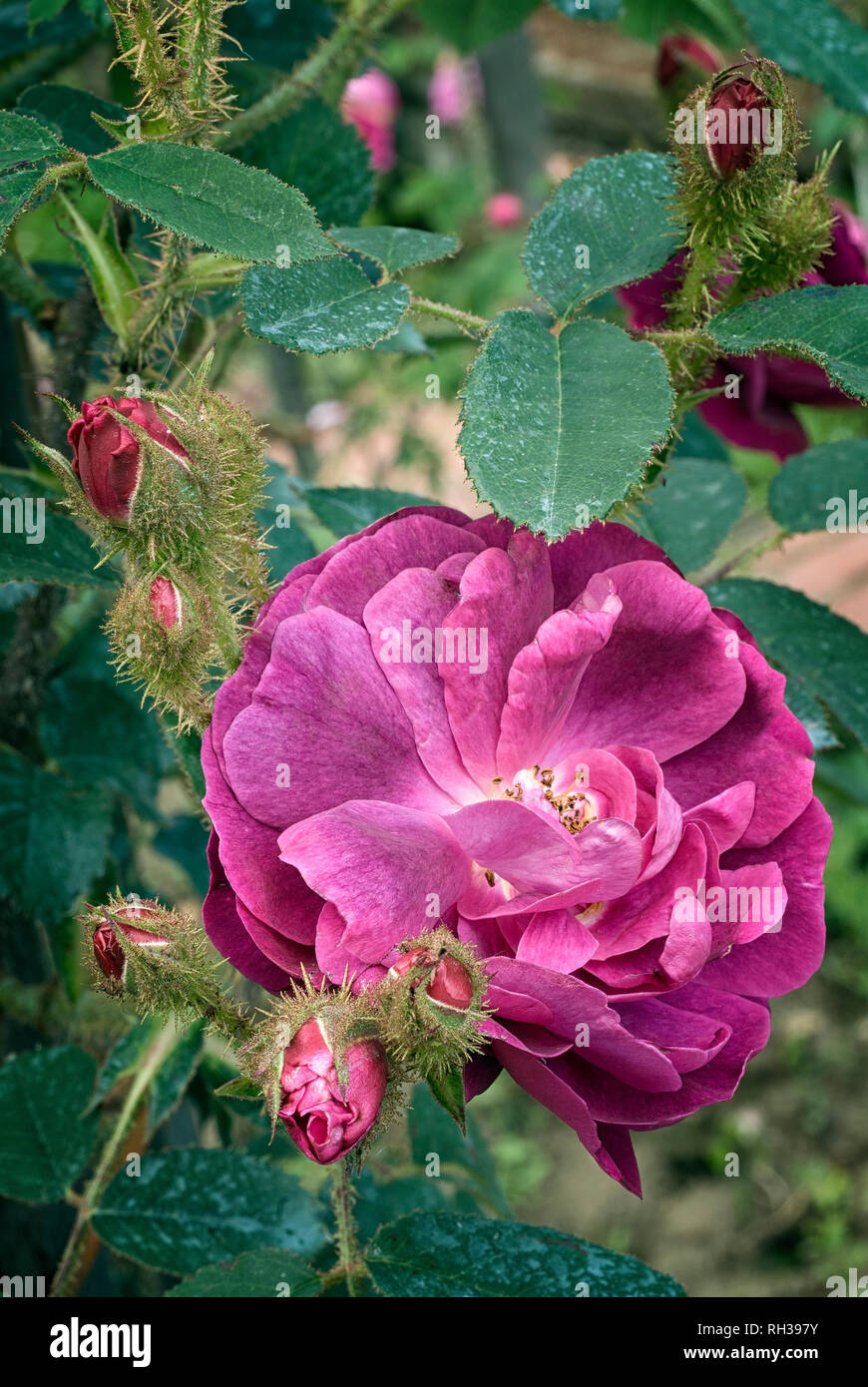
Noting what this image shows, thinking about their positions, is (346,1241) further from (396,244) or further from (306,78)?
(306,78)

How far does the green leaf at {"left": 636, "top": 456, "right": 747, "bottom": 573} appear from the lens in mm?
792

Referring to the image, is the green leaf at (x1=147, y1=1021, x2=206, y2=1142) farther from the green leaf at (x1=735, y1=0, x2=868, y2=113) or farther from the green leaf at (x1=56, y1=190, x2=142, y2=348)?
the green leaf at (x1=735, y1=0, x2=868, y2=113)

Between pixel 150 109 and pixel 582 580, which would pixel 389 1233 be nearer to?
pixel 582 580

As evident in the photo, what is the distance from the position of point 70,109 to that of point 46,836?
1.36 feet

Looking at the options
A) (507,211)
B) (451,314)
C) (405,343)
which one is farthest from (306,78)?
(507,211)

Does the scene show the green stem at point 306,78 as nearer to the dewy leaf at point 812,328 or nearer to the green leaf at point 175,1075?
the dewy leaf at point 812,328

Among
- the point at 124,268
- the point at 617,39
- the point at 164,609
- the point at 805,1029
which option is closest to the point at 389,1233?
the point at 164,609

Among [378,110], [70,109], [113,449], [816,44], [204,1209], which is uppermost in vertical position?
[378,110]

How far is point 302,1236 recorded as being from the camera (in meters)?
0.70

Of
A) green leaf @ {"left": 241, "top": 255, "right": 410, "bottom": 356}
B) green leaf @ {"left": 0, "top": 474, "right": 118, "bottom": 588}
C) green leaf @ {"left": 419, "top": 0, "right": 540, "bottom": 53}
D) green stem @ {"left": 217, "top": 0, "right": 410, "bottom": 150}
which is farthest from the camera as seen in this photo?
green leaf @ {"left": 419, "top": 0, "right": 540, "bottom": 53}

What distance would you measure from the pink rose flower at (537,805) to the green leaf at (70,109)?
1.06 feet

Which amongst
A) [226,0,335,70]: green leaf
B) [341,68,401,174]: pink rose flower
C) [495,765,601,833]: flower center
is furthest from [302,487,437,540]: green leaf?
[341,68,401,174]: pink rose flower

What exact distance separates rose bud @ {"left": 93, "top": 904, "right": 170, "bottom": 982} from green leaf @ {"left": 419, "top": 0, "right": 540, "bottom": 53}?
3.06ft

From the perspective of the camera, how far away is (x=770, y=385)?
82 cm
